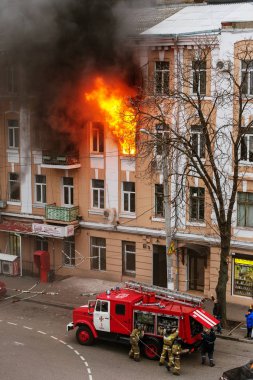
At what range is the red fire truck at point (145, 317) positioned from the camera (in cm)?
1789

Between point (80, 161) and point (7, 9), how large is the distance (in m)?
7.09

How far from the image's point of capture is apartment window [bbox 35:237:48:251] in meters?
29.6

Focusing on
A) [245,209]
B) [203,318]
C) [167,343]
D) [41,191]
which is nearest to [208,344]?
[203,318]

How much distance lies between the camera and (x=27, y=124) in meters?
28.6

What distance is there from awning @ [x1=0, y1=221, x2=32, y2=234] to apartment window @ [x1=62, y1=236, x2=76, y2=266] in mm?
1800

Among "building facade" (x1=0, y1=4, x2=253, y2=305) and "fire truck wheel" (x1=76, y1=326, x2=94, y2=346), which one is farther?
"building facade" (x1=0, y1=4, x2=253, y2=305)

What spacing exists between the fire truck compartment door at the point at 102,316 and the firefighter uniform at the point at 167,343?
6.74 ft

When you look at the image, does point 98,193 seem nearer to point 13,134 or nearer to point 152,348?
point 13,134

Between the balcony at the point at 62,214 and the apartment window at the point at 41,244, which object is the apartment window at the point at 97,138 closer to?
the balcony at the point at 62,214

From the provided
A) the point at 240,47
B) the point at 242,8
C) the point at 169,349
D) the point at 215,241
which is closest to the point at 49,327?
the point at 169,349

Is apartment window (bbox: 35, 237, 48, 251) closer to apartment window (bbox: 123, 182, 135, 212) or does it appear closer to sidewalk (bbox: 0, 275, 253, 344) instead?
sidewalk (bbox: 0, 275, 253, 344)

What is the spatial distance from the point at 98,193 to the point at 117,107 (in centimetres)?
399

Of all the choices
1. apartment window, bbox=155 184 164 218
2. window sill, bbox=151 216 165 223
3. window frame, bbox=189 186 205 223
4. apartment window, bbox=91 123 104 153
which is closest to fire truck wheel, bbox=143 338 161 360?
window frame, bbox=189 186 205 223

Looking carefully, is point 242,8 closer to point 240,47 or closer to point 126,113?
point 240,47
